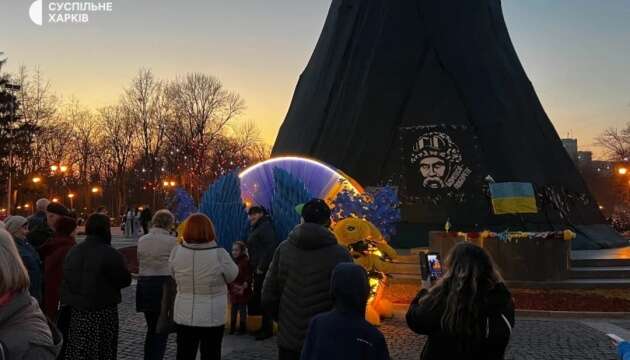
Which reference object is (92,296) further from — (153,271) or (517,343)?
(517,343)

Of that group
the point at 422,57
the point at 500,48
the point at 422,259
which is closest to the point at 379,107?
the point at 422,57

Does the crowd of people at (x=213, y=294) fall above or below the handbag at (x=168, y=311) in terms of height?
above

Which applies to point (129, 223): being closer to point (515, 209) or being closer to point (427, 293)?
point (515, 209)

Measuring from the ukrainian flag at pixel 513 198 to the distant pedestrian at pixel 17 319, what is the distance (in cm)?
1851

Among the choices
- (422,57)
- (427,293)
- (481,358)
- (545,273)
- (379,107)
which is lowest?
(545,273)

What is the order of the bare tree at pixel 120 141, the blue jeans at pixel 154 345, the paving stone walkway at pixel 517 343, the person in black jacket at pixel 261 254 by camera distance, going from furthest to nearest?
the bare tree at pixel 120 141 → the person in black jacket at pixel 261 254 → the paving stone walkway at pixel 517 343 → the blue jeans at pixel 154 345

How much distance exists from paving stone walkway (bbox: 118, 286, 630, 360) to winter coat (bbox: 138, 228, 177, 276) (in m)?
1.78

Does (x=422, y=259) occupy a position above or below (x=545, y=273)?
above

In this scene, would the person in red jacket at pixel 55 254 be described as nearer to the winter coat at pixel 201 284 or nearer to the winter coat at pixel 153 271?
the winter coat at pixel 153 271

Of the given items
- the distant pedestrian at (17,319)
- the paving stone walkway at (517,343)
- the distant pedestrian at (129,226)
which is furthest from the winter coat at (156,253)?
the distant pedestrian at (129,226)

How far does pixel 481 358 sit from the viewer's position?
10.6ft

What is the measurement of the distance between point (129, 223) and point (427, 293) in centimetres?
3239

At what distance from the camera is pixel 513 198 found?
1952 cm

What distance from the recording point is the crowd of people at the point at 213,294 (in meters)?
3.12
